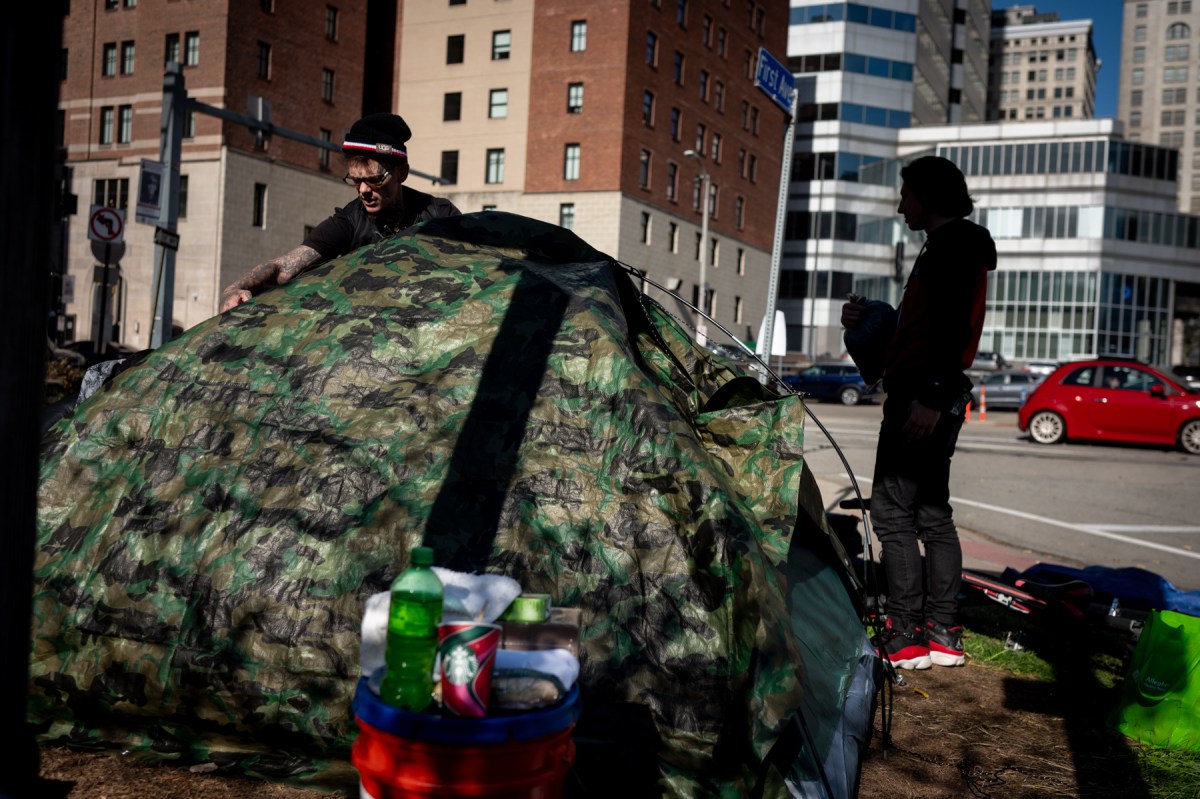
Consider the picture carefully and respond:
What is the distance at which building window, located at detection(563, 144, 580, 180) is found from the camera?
146 feet

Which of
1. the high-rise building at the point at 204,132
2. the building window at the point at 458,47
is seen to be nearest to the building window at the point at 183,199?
the high-rise building at the point at 204,132

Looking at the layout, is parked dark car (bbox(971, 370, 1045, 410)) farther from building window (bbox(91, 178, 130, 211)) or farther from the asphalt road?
building window (bbox(91, 178, 130, 211))

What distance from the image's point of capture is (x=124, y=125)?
40.2m

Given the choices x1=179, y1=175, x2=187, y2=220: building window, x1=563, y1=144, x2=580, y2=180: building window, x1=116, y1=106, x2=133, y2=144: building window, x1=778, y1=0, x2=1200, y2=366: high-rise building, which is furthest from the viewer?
x1=778, y1=0, x2=1200, y2=366: high-rise building

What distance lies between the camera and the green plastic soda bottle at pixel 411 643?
1.89m

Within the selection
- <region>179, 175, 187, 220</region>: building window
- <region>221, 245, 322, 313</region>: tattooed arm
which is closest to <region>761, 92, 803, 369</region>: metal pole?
<region>221, 245, 322, 313</region>: tattooed arm

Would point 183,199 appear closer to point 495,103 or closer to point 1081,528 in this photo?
point 495,103

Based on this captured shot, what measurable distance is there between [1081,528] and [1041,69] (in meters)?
140

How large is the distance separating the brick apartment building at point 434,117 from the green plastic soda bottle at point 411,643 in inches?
1457

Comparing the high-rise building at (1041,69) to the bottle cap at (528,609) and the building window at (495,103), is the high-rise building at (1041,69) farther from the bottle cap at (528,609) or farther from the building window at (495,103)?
the bottle cap at (528,609)

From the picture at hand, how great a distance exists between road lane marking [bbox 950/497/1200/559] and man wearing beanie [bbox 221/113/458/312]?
675cm

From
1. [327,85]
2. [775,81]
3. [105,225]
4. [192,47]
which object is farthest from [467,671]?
[327,85]

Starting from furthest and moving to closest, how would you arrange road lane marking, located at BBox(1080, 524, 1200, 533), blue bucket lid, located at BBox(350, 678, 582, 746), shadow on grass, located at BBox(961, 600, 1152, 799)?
1. road lane marking, located at BBox(1080, 524, 1200, 533)
2. shadow on grass, located at BBox(961, 600, 1152, 799)
3. blue bucket lid, located at BBox(350, 678, 582, 746)

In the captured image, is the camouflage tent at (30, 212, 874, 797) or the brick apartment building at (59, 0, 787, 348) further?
the brick apartment building at (59, 0, 787, 348)
